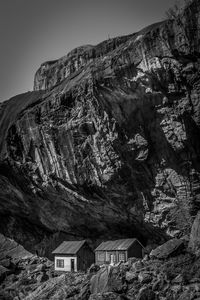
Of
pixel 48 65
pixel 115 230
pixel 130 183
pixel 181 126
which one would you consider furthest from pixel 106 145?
pixel 48 65

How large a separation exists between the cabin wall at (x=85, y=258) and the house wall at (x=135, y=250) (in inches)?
240

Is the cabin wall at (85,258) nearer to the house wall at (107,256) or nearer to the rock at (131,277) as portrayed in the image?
the house wall at (107,256)

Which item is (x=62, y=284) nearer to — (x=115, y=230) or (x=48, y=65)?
(x=115, y=230)

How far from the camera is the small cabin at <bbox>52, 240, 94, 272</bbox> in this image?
1539 inches

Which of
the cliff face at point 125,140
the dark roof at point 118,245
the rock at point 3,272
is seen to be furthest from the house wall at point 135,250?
the rock at point 3,272

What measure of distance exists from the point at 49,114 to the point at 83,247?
50.2 feet

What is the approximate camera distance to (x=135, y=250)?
37031mm

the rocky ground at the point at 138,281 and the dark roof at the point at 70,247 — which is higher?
the dark roof at the point at 70,247

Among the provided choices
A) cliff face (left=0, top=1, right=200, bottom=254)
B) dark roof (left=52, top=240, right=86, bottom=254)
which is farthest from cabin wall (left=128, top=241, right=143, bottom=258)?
dark roof (left=52, top=240, right=86, bottom=254)

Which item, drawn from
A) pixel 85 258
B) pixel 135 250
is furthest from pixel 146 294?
pixel 85 258

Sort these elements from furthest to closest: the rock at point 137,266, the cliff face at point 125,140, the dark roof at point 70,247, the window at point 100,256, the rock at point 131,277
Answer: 1. the dark roof at point 70,247
2. the window at point 100,256
3. the cliff face at point 125,140
4. the rock at point 137,266
5. the rock at point 131,277

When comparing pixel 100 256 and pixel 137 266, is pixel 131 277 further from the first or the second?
pixel 100 256

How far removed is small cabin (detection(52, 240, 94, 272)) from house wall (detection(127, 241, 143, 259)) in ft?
20.1

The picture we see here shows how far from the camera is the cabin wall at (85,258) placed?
3916cm
